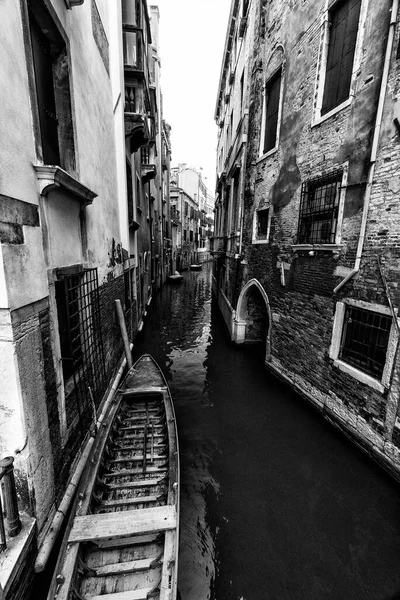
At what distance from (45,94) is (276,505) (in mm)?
6762

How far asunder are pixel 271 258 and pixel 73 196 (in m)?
5.76

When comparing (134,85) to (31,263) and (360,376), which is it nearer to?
(31,263)

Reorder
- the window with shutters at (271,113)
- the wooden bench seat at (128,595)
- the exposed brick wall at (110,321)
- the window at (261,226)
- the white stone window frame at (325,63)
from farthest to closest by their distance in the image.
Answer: the window at (261,226) < the window with shutters at (271,113) < the exposed brick wall at (110,321) < the white stone window frame at (325,63) < the wooden bench seat at (128,595)

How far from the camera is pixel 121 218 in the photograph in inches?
311

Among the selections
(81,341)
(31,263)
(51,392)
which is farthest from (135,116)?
(51,392)

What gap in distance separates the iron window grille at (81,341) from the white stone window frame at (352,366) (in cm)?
484

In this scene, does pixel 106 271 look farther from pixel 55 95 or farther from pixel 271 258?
pixel 271 258

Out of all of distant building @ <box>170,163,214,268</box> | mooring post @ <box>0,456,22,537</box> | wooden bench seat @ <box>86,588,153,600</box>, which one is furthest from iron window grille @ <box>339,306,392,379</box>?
distant building @ <box>170,163,214,268</box>

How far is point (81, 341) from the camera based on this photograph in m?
4.53

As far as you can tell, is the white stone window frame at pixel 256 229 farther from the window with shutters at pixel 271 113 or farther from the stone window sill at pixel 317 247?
the window with shutters at pixel 271 113

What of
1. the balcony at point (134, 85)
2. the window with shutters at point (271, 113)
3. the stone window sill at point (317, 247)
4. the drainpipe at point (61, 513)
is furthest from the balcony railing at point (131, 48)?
the drainpipe at point (61, 513)

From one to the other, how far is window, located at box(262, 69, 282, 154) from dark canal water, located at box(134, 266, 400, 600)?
23.7ft

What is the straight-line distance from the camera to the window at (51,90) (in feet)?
10.8

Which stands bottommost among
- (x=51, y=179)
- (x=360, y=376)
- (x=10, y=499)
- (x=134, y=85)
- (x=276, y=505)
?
(x=276, y=505)
